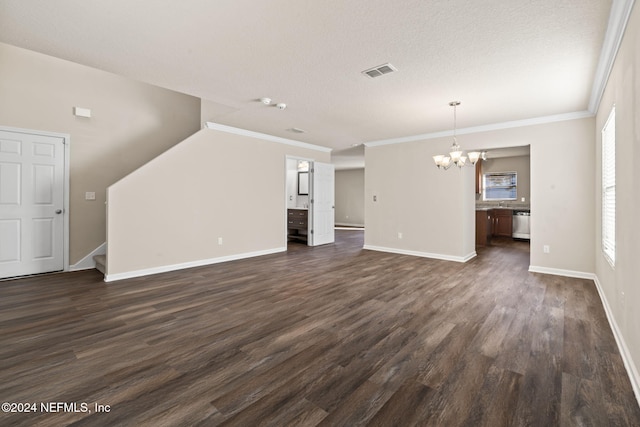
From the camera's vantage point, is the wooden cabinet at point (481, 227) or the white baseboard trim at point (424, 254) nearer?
the white baseboard trim at point (424, 254)

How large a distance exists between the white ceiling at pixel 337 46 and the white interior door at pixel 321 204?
3353 mm

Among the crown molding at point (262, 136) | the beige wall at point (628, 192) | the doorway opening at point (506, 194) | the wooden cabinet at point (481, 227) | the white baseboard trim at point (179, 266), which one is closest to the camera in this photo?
the beige wall at point (628, 192)

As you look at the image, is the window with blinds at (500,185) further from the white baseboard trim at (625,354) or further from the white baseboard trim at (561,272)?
the white baseboard trim at (625,354)

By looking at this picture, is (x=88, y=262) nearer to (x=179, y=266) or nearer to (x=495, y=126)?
(x=179, y=266)

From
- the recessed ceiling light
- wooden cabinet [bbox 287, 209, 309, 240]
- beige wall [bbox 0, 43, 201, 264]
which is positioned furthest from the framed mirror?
beige wall [bbox 0, 43, 201, 264]

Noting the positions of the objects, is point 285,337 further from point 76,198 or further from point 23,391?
point 76,198

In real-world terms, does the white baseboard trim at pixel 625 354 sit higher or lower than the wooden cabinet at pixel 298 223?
lower

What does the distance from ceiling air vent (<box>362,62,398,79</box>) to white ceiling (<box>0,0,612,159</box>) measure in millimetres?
77

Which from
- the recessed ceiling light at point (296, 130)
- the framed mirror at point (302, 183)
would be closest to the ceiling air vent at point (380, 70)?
the recessed ceiling light at point (296, 130)

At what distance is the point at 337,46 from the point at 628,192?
8.33 feet

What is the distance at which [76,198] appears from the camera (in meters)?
4.85

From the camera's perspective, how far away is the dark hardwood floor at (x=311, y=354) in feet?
5.23

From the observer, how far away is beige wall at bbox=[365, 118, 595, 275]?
4457 mm

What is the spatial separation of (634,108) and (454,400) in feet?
7.28
